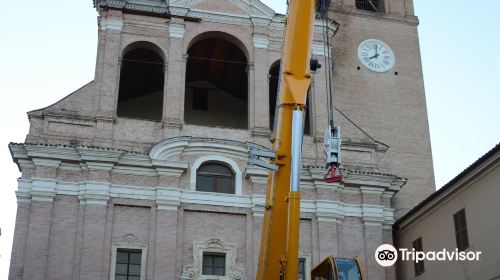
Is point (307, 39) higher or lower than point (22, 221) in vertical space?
higher

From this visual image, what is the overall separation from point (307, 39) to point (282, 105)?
1.39 metres

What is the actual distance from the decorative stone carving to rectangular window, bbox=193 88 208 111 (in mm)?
7599

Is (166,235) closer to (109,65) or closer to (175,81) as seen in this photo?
(175,81)

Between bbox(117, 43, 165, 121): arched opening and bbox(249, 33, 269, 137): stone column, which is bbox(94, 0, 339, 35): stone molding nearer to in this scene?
bbox(249, 33, 269, 137): stone column

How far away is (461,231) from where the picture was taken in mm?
20594

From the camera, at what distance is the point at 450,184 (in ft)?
68.6

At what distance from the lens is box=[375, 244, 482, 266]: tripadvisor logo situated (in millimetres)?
21062

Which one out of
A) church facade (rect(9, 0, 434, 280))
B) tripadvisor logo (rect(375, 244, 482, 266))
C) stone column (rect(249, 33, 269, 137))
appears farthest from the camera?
stone column (rect(249, 33, 269, 137))

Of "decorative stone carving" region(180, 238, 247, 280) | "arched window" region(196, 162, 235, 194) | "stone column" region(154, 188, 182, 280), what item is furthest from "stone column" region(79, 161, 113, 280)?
"arched window" region(196, 162, 235, 194)

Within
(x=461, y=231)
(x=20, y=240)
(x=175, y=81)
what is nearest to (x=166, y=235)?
(x=20, y=240)

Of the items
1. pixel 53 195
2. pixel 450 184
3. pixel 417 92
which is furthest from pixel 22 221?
pixel 417 92

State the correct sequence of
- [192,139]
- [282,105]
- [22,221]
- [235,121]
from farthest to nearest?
[235,121] → [192,139] → [22,221] → [282,105]

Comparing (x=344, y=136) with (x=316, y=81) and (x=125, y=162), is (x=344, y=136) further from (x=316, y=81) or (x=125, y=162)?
(x=125, y=162)

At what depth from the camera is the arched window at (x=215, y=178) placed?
76.5 ft
